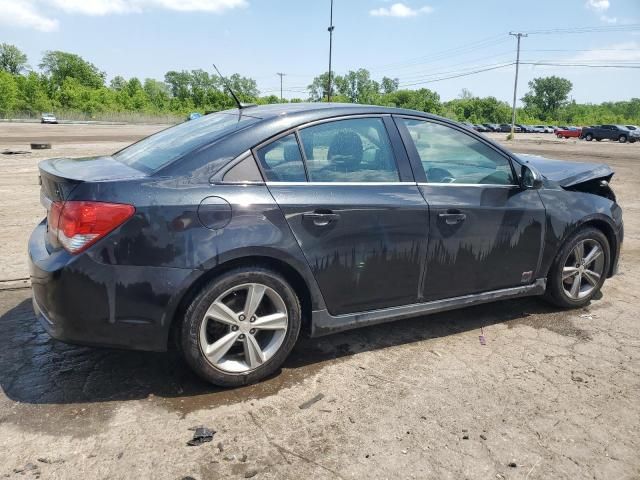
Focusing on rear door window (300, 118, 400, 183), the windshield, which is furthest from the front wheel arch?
the windshield

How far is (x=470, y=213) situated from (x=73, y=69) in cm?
12472

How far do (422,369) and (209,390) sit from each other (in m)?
1.33

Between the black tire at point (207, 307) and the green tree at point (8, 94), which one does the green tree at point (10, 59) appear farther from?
the black tire at point (207, 307)

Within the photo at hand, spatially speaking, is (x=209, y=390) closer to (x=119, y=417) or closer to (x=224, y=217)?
(x=119, y=417)

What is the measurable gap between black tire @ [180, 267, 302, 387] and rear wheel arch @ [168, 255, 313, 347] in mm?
32

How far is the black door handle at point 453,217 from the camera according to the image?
136 inches

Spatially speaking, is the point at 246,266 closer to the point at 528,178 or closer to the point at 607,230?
the point at 528,178

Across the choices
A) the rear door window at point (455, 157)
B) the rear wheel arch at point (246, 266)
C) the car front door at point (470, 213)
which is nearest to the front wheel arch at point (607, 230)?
the car front door at point (470, 213)

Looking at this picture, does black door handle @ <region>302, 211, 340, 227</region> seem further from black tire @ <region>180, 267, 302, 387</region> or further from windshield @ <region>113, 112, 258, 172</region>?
windshield @ <region>113, 112, 258, 172</region>

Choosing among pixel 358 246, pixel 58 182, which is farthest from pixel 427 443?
pixel 58 182

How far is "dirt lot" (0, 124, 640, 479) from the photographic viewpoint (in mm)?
2365

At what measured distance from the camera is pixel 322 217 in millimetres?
3041

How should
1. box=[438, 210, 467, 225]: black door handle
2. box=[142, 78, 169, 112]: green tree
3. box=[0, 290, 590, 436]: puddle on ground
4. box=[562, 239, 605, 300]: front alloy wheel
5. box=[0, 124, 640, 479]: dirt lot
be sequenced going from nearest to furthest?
box=[0, 124, 640, 479]: dirt lot
box=[0, 290, 590, 436]: puddle on ground
box=[438, 210, 467, 225]: black door handle
box=[562, 239, 605, 300]: front alloy wheel
box=[142, 78, 169, 112]: green tree

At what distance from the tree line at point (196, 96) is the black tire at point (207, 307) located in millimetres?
71248
